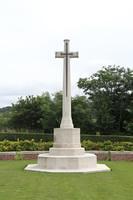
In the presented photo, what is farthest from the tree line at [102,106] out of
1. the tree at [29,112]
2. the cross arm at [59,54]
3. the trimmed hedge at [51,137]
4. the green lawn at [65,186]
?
the green lawn at [65,186]

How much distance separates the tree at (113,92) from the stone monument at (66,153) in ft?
70.1

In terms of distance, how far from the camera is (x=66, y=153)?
14.5 meters

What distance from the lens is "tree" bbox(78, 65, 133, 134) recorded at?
36.9 meters

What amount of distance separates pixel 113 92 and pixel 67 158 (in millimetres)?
24040

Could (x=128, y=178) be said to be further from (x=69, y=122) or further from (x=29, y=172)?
(x=69, y=122)

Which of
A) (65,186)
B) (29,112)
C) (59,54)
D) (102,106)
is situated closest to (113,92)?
(102,106)

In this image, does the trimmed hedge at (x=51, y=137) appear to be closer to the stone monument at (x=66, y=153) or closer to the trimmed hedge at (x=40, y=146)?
the trimmed hedge at (x=40, y=146)

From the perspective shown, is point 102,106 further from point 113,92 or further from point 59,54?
point 59,54

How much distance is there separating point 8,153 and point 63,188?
28.5ft

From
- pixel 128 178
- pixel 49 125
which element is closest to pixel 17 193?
pixel 128 178

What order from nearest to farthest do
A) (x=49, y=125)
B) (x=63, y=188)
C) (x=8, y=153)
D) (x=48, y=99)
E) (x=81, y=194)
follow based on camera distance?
(x=81, y=194)
(x=63, y=188)
(x=8, y=153)
(x=49, y=125)
(x=48, y=99)

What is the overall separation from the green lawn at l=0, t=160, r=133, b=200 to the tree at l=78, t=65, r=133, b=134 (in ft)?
78.4

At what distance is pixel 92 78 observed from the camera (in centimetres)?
3759

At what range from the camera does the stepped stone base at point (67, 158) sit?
13.9 meters
